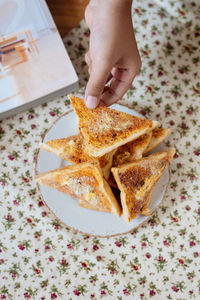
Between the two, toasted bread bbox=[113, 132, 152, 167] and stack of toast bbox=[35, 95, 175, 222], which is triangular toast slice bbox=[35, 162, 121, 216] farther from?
toasted bread bbox=[113, 132, 152, 167]

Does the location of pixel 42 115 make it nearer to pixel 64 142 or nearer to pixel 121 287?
Answer: pixel 64 142

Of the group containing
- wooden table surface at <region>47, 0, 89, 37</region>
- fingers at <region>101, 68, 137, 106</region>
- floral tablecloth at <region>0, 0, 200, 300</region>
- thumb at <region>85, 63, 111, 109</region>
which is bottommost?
floral tablecloth at <region>0, 0, 200, 300</region>

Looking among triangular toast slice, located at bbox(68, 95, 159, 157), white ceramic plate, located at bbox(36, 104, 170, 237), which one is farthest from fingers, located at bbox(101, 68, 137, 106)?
white ceramic plate, located at bbox(36, 104, 170, 237)

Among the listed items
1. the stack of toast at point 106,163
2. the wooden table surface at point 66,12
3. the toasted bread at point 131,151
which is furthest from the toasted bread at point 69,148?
the wooden table surface at point 66,12

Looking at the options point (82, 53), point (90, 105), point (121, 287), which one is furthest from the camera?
point (82, 53)

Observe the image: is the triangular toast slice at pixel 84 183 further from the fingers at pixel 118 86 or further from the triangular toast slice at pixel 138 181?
the fingers at pixel 118 86

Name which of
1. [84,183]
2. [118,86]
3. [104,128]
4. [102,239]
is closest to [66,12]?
[118,86]

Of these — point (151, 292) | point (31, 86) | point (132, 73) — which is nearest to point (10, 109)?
point (31, 86)
